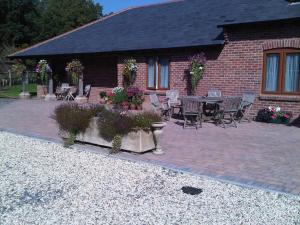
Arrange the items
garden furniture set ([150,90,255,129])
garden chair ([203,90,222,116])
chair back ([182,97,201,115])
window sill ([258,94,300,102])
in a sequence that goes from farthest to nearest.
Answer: garden chair ([203,90,222,116]) < window sill ([258,94,300,102]) < garden furniture set ([150,90,255,129]) < chair back ([182,97,201,115])

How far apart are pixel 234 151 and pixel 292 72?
4994 mm

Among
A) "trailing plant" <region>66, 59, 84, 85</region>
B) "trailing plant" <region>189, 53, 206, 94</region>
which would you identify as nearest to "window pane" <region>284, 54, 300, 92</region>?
"trailing plant" <region>189, 53, 206, 94</region>

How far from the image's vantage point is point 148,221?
4.01 meters

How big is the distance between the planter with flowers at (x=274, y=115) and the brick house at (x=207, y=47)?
232mm

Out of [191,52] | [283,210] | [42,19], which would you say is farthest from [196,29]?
[42,19]

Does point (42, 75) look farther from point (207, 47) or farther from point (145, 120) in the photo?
point (145, 120)

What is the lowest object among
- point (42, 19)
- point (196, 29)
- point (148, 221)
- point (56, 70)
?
point (148, 221)

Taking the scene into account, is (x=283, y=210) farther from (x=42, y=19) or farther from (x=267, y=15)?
(x=42, y=19)

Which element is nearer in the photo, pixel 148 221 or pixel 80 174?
pixel 148 221

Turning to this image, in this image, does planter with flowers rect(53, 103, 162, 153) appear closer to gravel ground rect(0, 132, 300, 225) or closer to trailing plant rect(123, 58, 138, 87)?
gravel ground rect(0, 132, 300, 225)

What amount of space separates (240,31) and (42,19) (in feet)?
153

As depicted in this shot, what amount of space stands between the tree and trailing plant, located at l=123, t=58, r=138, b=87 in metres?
38.9

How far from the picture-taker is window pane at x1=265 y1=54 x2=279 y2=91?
1120cm

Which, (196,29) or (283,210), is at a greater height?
(196,29)
